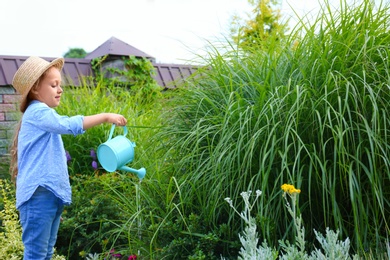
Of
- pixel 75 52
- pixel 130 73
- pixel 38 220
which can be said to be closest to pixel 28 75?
pixel 38 220

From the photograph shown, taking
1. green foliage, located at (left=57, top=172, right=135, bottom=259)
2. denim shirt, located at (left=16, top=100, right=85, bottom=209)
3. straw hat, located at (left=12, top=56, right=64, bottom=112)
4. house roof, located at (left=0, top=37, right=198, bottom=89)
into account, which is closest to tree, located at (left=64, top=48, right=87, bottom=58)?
house roof, located at (left=0, top=37, right=198, bottom=89)

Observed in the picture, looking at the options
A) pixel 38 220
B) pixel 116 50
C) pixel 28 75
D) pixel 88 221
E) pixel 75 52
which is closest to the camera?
pixel 38 220

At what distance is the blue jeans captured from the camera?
117 inches

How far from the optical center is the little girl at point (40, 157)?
2949mm

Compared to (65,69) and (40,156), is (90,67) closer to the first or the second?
(65,69)

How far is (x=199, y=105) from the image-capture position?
323 centimetres

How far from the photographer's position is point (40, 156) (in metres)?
3.01

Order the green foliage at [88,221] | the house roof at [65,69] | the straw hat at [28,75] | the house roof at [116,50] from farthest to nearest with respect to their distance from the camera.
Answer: the house roof at [116,50] < the house roof at [65,69] < the green foliage at [88,221] < the straw hat at [28,75]

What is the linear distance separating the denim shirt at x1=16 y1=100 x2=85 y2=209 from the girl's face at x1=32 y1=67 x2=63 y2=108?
53 mm

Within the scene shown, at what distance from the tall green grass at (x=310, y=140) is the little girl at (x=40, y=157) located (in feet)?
1.96

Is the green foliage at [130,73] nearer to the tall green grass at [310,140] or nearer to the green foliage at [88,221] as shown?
the green foliage at [88,221]

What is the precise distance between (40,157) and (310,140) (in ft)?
4.77

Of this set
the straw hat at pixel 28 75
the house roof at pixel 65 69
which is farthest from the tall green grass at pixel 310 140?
the house roof at pixel 65 69

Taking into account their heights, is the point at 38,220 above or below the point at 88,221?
above
